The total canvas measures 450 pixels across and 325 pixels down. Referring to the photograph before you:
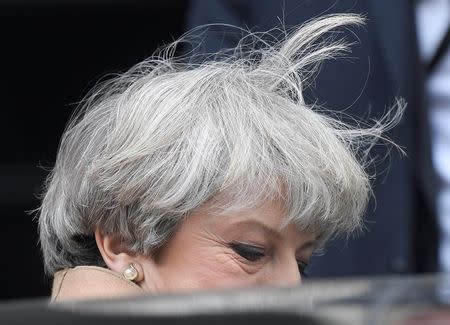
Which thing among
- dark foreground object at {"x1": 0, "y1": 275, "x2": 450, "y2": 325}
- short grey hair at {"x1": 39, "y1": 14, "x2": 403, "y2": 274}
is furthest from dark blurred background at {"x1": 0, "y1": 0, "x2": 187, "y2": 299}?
dark foreground object at {"x1": 0, "y1": 275, "x2": 450, "y2": 325}

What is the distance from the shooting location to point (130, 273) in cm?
227

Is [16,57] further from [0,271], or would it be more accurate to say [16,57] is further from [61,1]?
[0,271]

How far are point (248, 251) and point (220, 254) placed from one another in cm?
5

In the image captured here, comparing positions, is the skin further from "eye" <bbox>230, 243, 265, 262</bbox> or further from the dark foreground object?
the dark foreground object

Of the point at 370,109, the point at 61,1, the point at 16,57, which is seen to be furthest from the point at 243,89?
the point at 16,57

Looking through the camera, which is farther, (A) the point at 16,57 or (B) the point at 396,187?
(A) the point at 16,57

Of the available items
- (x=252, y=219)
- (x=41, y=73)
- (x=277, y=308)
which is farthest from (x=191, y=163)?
(x=41, y=73)

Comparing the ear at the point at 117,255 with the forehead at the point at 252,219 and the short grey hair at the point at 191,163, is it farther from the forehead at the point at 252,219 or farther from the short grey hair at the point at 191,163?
the forehead at the point at 252,219

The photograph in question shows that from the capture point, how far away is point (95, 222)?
231 centimetres

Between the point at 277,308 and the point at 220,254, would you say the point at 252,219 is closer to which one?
the point at 220,254

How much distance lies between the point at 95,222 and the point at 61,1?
8.56 feet

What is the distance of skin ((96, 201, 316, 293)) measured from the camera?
2.27 metres

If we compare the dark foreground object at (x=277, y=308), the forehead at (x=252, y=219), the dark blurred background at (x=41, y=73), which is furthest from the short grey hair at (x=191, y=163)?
the dark blurred background at (x=41, y=73)

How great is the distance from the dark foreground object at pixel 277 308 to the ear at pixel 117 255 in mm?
1027
